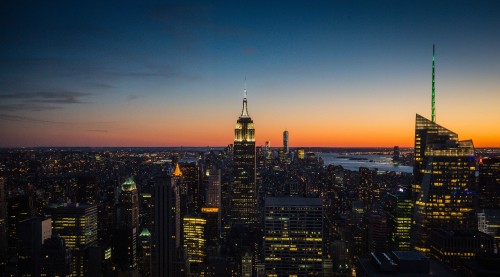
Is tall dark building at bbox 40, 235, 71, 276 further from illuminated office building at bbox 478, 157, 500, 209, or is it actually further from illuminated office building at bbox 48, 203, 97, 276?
illuminated office building at bbox 478, 157, 500, 209

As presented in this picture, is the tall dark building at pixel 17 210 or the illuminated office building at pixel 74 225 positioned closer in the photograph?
the tall dark building at pixel 17 210

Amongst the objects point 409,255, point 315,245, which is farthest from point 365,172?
point 409,255

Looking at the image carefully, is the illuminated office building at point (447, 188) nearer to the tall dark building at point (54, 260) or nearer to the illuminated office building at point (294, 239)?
the illuminated office building at point (294, 239)

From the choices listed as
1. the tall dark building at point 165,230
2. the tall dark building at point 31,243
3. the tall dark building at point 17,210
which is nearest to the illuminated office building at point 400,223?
the tall dark building at point 165,230

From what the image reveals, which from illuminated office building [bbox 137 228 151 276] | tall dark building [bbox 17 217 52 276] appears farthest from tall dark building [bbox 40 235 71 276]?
illuminated office building [bbox 137 228 151 276]

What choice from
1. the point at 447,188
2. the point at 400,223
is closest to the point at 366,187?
the point at 400,223

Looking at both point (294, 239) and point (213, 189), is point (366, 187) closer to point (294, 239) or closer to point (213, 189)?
point (213, 189)

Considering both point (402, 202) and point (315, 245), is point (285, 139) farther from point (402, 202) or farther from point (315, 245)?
point (315, 245)
